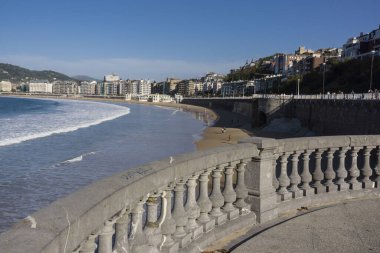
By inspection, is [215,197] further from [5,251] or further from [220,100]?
[220,100]

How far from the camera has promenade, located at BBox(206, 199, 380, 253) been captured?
3906 millimetres

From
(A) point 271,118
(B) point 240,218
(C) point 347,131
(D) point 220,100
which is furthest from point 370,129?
(D) point 220,100

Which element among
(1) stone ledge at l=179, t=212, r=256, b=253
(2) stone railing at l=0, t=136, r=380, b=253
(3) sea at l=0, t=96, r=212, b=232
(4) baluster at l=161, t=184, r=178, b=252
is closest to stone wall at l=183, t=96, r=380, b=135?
(3) sea at l=0, t=96, r=212, b=232

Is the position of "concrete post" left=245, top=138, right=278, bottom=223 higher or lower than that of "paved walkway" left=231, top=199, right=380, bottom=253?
higher

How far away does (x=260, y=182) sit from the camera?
4.70m

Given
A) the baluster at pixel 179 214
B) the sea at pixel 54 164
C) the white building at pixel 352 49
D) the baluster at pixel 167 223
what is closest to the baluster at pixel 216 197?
the baluster at pixel 179 214

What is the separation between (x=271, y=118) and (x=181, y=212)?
47.9 m

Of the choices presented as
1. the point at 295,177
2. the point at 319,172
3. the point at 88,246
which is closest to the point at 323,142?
the point at 319,172

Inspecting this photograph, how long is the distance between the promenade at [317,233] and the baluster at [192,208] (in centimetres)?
30

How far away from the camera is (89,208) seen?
7.27ft

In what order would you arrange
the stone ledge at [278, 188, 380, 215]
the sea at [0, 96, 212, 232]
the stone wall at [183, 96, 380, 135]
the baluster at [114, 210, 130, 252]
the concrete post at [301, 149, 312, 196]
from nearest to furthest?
the baluster at [114, 210, 130, 252] → the stone ledge at [278, 188, 380, 215] → the concrete post at [301, 149, 312, 196] → the sea at [0, 96, 212, 232] → the stone wall at [183, 96, 380, 135]

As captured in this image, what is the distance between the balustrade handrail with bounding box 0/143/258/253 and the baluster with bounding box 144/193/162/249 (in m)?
0.10

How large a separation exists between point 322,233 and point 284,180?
3.34 feet

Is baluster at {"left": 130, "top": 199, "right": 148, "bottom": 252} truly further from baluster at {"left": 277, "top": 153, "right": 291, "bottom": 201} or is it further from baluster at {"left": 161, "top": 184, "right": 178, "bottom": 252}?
baluster at {"left": 277, "top": 153, "right": 291, "bottom": 201}
